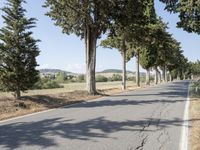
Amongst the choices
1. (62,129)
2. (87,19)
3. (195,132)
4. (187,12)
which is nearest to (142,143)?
(195,132)

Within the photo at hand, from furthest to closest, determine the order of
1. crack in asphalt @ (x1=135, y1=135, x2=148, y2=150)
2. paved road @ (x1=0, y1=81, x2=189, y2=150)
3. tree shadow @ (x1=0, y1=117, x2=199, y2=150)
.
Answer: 1. tree shadow @ (x1=0, y1=117, x2=199, y2=150)
2. paved road @ (x1=0, y1=81, x2=189, y2=150)
3. crack in asphalt @ (x1=135, y1=135, x2=148, y2=150)

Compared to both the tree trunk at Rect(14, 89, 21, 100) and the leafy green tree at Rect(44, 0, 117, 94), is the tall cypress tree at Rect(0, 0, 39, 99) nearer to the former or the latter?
the tree trunk at Rect(14, 89, 21, 100)

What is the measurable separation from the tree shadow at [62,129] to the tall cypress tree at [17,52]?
19.4ft

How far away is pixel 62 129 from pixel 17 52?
8.61 meters

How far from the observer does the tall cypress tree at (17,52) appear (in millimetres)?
18625

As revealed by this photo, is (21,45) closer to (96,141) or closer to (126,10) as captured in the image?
(96,141)

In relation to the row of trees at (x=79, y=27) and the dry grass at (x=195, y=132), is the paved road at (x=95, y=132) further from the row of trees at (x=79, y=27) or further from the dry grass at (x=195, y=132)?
the row of trees at (x=79, y=27)

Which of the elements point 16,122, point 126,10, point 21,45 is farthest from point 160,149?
point 126,10

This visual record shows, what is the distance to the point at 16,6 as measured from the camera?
19.0 meters

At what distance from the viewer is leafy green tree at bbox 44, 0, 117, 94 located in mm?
28578

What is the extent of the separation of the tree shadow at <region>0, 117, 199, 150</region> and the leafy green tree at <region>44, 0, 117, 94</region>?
16.1 metres

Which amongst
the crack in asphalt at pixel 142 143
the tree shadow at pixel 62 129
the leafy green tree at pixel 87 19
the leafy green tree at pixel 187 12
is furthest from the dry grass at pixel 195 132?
the leafy green tree at pixel 87 19

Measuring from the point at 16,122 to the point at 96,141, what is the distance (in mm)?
4952

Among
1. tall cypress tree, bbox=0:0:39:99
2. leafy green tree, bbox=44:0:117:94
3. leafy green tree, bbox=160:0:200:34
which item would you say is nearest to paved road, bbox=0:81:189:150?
tall cypress tree, bbox=0:0:39:99
